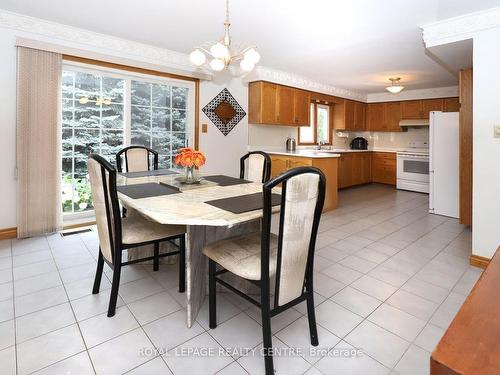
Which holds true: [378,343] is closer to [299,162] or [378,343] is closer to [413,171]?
[299,162]

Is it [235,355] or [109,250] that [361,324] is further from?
[109,250]

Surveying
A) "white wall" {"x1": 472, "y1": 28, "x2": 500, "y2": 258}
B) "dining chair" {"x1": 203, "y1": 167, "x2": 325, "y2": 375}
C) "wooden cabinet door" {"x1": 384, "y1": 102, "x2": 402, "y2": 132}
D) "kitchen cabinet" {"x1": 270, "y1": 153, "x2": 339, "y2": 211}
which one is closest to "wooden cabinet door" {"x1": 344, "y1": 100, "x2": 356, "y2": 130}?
"wooden cabinet door" {"x1": 384, "y1": 102, "x2": 402, "y2": 132}


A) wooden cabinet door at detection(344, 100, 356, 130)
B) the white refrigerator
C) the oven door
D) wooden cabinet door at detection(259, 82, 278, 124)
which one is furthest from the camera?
wooden cabinet door at detection(344, 100, 356, 130)

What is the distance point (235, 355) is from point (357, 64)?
441 cm

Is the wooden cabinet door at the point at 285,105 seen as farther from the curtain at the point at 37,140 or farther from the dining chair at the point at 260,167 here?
the curtain at the point at 37,140

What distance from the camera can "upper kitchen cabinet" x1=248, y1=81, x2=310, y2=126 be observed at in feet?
16.0

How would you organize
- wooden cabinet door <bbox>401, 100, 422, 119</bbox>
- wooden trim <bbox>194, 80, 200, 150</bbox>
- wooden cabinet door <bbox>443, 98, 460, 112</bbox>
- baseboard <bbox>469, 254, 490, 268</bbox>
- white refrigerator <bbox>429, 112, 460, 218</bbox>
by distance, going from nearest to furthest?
1. baseboard <bbox>469, 254, 490, 268</bbox>
2. white refrigerator <bbox>429, 112, 460, 218</bbox>
3. wooden trim <bbox>194, 80, 200, 150</bbox>
4. wooden cabinet door <bbox>443, 98, 460, 112</bbox>
5. wooden cabinet door <bbox>401, 100, 422, 119</bbox>

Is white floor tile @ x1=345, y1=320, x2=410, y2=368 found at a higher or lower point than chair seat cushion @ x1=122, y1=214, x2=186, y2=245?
lower

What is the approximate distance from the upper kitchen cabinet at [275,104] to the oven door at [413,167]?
99.3 inches

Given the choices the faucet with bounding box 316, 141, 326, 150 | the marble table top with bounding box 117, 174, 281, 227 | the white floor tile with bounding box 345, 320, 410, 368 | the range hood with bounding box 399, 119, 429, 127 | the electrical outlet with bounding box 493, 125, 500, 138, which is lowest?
the white floor tile with bounding box 345, 320, 410, 368

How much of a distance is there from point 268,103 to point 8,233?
391 centimetres

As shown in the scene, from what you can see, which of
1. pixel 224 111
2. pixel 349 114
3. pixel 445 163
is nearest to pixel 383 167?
pixel 349 114

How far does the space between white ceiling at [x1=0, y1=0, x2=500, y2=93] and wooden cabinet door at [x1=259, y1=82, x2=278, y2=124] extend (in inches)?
23.1

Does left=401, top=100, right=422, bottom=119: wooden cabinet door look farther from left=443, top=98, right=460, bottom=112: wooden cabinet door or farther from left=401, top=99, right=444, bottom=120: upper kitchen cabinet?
left=443, top=98, right=460, bottom=112: wooden cabinet door
